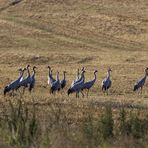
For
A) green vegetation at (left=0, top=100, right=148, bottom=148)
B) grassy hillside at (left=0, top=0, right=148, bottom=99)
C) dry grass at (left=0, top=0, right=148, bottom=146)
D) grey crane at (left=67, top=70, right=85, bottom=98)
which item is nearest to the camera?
green vegetation at (left=0, top=100, right=148, bottom=148)

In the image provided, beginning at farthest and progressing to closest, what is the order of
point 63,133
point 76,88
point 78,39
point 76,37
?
point 76,37 < point 78,39 < point 76,88 < point 63,133

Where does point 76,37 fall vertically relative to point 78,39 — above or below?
above

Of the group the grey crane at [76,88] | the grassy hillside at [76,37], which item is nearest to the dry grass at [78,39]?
the grassy hillside at [76,37]

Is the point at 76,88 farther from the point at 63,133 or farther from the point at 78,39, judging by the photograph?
the point at 78,39

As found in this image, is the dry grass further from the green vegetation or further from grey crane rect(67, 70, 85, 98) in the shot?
the green vegetation

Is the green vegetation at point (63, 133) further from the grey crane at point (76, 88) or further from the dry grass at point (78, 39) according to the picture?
the grey crane at point (76, 88)

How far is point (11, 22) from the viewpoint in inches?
2286

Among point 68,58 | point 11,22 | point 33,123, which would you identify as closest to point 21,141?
point 33,123

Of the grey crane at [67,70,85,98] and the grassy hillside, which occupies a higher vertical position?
the grassy hillside

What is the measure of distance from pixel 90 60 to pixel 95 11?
18.9 meters

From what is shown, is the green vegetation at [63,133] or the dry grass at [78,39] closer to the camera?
the green vegetation at [63,133]

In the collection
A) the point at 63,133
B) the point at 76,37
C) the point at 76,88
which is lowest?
the point at 76,88

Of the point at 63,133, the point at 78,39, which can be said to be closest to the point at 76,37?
the point at 78,39

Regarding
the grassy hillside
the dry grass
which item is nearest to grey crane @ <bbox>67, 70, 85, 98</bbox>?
the dry grass
